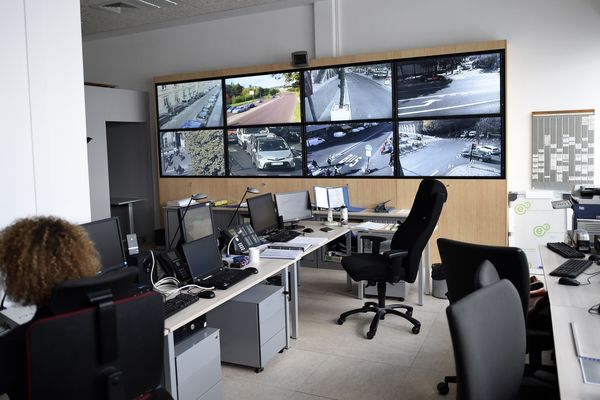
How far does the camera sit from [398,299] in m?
4.91

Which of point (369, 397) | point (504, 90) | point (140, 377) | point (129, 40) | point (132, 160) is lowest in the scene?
point (369, 397)

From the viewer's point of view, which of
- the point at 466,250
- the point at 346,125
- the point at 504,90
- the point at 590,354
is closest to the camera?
the point at 590,354

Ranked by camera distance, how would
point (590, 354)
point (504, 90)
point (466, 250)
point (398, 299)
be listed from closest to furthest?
1. point (590, 354)
2. point (466, 250)
3. point (398, 299)
4. point (504, 90)

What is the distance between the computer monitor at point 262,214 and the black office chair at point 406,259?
84 centimetres

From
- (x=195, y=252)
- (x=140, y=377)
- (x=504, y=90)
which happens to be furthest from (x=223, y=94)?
(x=140, y=377)

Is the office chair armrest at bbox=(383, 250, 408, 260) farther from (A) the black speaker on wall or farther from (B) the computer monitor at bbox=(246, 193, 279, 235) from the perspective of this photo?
(A) the black speaker on wall

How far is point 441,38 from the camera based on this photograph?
599cm

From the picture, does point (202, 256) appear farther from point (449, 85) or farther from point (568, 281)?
point (449, 85)

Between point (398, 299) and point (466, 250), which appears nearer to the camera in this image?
point (466, 250)

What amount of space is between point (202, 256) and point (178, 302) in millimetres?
589

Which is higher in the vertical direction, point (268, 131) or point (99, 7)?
point (99, 7)

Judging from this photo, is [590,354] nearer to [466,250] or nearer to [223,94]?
[466,250]

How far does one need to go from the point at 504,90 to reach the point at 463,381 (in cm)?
472

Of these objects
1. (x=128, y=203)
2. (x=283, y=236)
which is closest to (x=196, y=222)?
(x=283, y=236)
